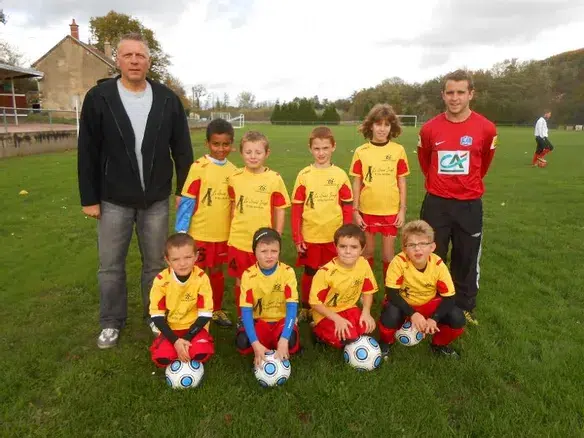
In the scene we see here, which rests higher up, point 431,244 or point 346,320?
point 431,244

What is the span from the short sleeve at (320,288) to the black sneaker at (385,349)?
0.64 metres

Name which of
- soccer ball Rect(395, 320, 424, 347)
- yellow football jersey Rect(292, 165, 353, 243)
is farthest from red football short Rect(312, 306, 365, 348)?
yellow football jersey Rect(292, 165, 353, 243)

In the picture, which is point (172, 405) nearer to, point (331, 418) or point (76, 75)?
point (331, 418)

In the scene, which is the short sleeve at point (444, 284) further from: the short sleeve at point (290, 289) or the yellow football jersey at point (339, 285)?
the short sleeve at point (290, 289)

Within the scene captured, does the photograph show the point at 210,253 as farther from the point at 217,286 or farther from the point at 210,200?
the point at 210,200

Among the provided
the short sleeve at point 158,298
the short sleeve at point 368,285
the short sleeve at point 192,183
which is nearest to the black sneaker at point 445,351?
the short sleeve at point 368,285

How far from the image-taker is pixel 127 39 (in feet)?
11.6

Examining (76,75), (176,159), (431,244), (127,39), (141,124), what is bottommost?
(431,244)

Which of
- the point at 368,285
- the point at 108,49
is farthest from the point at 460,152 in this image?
the point at 108,49

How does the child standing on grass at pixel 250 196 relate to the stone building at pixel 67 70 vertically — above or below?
below

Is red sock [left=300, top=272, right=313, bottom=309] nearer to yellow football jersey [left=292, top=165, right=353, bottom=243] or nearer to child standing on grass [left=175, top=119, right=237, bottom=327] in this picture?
yellow football jersey [left=292, top=165, right=353, bottom=243]

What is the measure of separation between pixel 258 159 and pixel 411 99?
7973 centimetres

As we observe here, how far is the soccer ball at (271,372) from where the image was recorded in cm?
A: 331

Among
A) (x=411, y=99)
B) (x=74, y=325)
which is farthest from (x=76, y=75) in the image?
(x=411, y=99)
